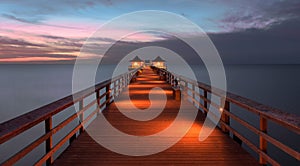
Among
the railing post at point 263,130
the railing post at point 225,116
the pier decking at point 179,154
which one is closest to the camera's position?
the railing post at point 263,130

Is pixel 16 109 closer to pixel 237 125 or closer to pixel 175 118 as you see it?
pixel 237 125

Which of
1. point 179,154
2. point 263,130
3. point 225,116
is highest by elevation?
point 263,130

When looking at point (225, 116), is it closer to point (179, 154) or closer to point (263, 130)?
point (179, 154)

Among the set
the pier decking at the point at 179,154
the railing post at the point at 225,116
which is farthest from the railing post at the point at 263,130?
the railing post at the point at 225,116

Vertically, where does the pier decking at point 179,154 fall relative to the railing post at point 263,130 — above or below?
below

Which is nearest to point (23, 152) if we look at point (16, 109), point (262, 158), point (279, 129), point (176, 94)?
point (262, 158)

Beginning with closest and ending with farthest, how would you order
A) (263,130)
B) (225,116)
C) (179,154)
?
(263,130) < (179,154) < (225,116)

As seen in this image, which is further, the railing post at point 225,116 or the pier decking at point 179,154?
the railing post at point 225,116

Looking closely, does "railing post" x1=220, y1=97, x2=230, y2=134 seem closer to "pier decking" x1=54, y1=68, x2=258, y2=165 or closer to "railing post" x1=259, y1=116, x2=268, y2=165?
"pier decking" x1=54, y1=68, x2=258, y2=165

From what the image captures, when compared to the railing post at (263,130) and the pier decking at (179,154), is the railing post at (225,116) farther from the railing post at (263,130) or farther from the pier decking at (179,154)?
the railing post at (263,130)

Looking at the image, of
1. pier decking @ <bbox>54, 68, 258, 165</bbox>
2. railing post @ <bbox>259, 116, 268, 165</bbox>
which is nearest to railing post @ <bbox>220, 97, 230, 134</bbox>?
pier decking @ <bbox>54, 68, 258, 165</bbox>

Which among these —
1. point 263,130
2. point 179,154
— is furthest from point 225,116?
point 263,130

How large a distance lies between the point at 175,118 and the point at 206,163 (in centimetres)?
327

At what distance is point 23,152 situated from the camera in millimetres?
2656
